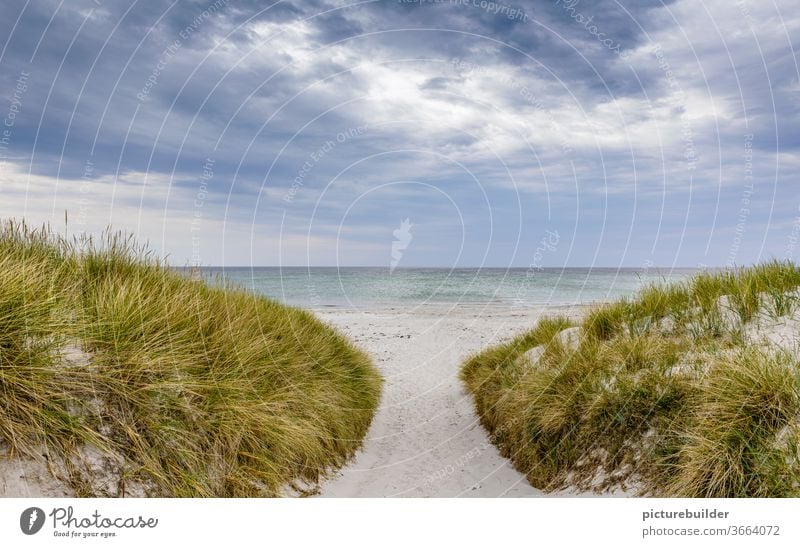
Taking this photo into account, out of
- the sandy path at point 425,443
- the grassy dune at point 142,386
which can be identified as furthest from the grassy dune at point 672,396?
the grassy dune at point 142,386

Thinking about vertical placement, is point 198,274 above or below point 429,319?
above

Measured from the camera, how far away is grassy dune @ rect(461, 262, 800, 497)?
3447 mm

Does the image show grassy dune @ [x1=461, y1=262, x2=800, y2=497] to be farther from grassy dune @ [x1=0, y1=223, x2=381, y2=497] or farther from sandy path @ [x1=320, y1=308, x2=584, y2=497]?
grassy dune @ [x1=0, y1=223, x2=381, y2=497]

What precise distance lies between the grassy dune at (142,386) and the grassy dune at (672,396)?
2542 millimetres

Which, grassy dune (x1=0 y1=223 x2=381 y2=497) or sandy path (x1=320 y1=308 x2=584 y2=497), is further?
sandy path (x1=320 y1=308 x2=584 y2=497)

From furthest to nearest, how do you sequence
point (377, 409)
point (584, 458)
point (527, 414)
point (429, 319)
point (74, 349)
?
point (429, 319) → point (377, 409) → point (527, 414) → point (584, 458) → point (74, 349)

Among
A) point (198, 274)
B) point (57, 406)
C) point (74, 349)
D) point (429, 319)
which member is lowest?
point (429, 319)

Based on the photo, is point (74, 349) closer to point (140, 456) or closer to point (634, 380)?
point (140, 456)

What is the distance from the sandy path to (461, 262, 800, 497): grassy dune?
381 mm

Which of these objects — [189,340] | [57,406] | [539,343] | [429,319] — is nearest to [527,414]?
[539,343]

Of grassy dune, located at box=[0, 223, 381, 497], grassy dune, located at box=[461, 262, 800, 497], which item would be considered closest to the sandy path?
grassy dune, located at box=[461, 262, 800, 497]

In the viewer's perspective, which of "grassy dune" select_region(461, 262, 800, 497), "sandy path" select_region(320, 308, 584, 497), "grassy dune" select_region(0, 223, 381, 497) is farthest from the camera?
"sandy path" select_region(320, 308, 584, 497)

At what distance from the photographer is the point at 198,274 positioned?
6691 millimetres
